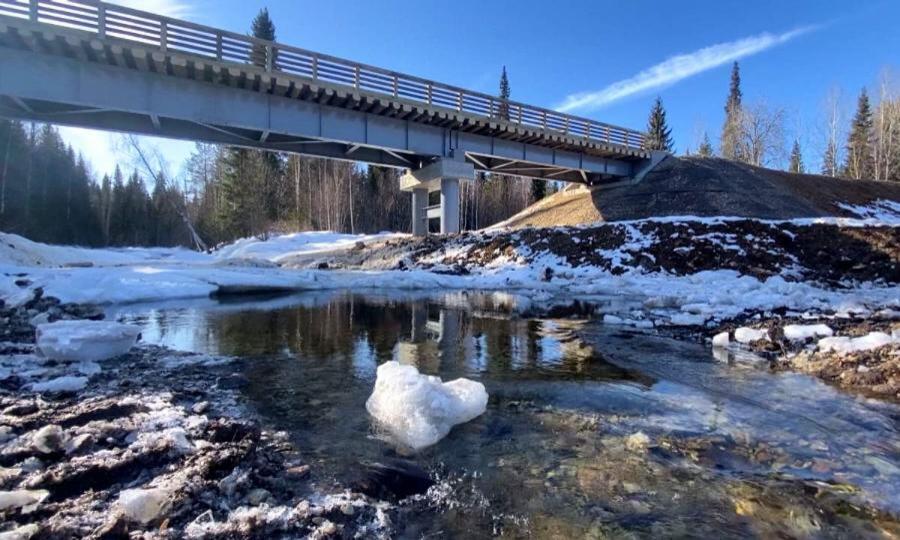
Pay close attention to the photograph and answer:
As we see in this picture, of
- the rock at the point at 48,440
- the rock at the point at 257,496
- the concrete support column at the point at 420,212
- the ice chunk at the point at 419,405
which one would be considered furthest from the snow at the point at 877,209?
the rock at the point at 48,440

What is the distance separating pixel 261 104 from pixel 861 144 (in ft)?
220

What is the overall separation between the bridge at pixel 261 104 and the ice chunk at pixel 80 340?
48.7 feet

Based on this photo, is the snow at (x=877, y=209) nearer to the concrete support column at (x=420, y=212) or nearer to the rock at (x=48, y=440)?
the concrete support column at (x=420, y=212)

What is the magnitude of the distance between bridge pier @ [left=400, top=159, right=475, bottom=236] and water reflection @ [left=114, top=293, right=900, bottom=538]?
20.5m

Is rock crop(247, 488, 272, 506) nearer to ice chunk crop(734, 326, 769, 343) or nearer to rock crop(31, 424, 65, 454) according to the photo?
rock crop(31, 424, 65, 454)

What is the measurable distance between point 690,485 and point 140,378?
5.27 metres

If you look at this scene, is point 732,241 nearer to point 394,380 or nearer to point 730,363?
point 730,363

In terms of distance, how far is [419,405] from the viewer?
388cm

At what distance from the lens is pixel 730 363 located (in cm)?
609

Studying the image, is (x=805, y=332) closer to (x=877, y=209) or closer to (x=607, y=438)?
(x=607, y=438)

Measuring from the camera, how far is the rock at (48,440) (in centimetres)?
316

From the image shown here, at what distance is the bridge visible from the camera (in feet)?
53.3

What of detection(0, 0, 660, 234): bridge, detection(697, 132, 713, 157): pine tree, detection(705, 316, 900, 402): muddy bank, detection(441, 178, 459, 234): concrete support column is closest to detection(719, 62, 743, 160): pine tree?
detection(697, 132, 713, 157): pine tree

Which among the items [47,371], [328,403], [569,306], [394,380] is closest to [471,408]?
[394,380]
